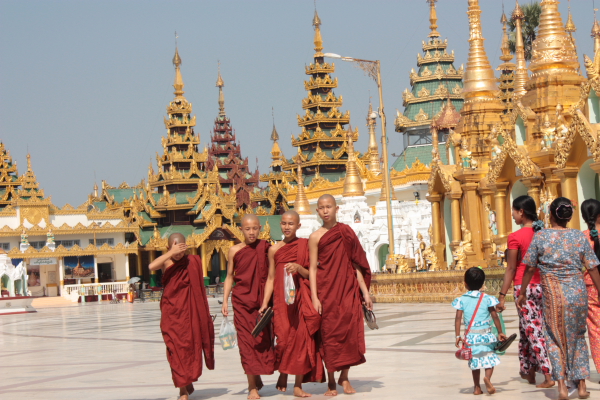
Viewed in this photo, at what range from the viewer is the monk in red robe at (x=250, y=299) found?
887 cm

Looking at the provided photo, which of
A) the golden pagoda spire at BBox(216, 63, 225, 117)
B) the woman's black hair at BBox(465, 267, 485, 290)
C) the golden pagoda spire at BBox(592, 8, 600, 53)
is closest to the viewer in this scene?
the woman's black hair at BBox(465, 267, 485, 290)

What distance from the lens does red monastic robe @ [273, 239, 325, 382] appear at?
864 centimetres

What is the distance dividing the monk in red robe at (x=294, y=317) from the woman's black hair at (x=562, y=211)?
2.24 metres

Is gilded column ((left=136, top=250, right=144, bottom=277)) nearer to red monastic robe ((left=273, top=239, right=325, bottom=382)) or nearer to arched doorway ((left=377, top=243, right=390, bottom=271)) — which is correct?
arched doorway ((left=377, top=243, right=390, bottom=271))

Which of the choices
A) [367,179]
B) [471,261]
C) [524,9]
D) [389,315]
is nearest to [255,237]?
[389,315]

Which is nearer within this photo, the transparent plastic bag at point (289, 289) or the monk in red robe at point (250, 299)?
the transparent plastic bag at point (289, 289)

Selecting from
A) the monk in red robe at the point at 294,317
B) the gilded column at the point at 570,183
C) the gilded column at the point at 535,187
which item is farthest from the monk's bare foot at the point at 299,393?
the gilded column at the point at 535,187

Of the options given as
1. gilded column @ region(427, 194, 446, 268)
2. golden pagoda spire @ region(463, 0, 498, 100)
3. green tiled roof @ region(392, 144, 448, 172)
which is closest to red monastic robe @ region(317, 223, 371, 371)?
golden pagoda spire @ region(463, 0, 498, 100)

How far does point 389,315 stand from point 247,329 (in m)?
10.7

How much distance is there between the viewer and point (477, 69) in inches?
1001

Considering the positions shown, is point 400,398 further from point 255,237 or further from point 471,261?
point 471,261

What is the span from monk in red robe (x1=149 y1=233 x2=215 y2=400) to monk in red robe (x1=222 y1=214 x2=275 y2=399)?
0.29 meters

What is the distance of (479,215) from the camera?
79.6ft

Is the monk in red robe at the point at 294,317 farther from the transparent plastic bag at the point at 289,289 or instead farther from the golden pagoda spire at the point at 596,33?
the golden pagoda spire at the point at 596,33
